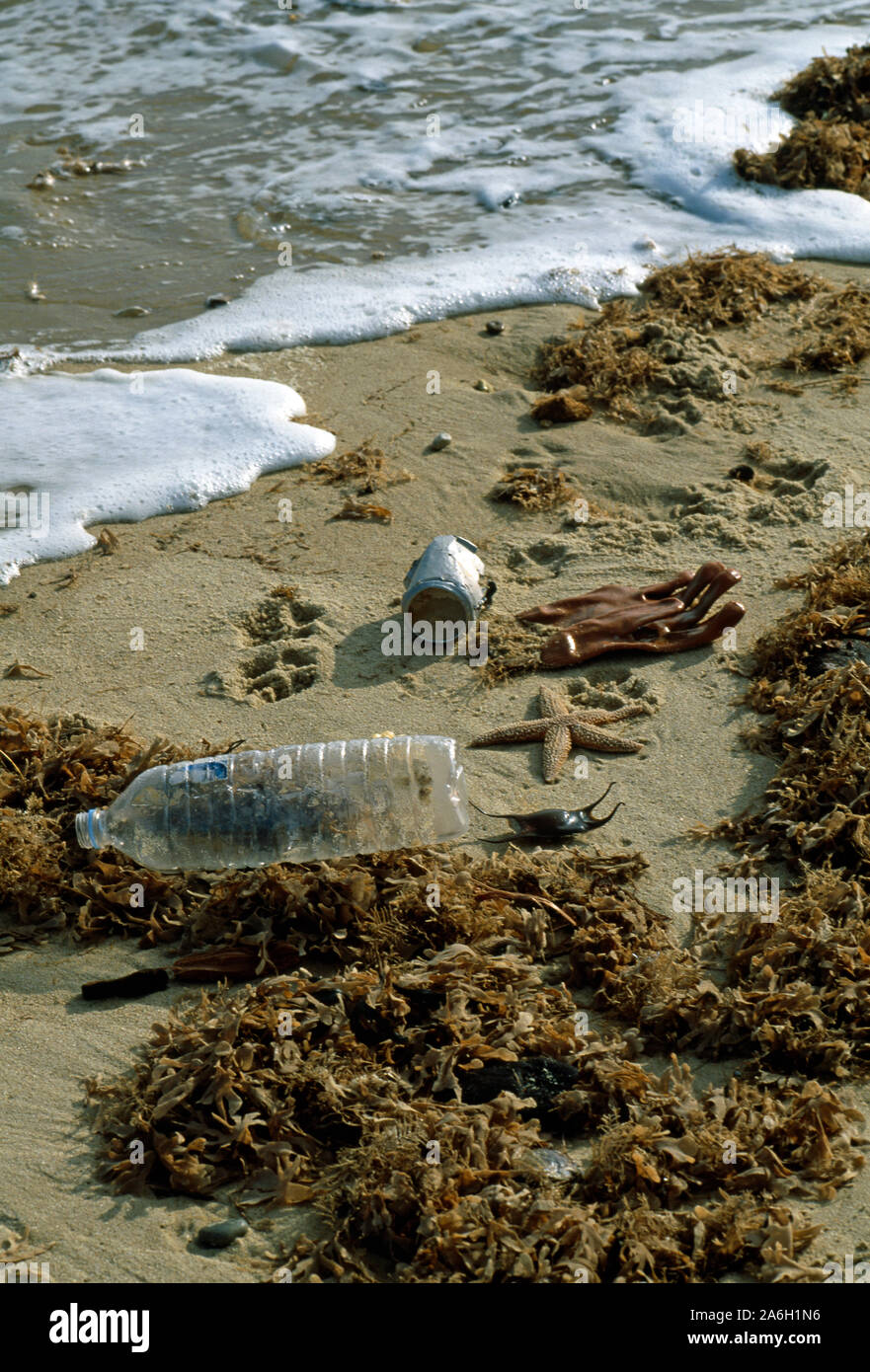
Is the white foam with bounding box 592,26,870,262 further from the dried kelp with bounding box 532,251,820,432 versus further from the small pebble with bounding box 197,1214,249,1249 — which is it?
the small pebble with bounding box 197,1214,249,1249

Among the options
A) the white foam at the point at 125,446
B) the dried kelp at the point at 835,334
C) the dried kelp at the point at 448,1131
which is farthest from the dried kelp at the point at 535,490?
the dried kelp at the point at 448,1131

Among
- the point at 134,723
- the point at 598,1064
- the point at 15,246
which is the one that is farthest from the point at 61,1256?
the point at 15,246

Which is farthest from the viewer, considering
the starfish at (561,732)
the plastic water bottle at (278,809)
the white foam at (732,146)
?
the white foam at (732,146)

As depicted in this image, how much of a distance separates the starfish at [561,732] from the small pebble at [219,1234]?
1.93 m

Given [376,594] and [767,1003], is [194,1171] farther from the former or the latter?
[376,594]

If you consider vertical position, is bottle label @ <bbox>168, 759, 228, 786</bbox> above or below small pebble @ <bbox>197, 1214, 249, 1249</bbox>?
above

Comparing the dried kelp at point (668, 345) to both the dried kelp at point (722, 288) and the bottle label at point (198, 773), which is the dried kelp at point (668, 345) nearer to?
the dried kelp at point (722, 288)

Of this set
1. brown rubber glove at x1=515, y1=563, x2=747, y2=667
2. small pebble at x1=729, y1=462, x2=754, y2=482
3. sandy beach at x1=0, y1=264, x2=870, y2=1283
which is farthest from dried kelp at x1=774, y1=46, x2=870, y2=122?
brown rubber glove at x1=515, y1=563, x2=747, y2=667

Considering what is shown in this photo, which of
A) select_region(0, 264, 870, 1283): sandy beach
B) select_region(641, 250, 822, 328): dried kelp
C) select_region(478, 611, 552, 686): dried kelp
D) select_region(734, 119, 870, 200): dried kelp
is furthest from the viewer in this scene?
select_region(734, 119, 870, 200): dried kelp

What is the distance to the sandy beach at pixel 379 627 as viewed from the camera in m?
3.08

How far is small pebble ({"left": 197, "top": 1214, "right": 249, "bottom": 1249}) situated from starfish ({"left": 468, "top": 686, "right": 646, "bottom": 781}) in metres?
1.93

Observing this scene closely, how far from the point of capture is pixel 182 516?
598 centimetres

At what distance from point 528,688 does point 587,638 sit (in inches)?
13.6

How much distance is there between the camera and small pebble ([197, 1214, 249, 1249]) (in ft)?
9.25
